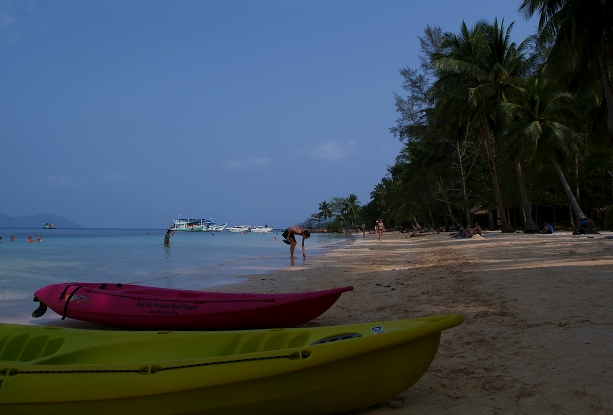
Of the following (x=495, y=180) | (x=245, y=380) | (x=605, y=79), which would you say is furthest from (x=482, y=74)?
(x=245, y=380)

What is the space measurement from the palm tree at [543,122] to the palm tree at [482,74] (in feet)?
3.12

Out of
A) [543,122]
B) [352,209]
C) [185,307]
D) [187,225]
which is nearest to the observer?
[185,307]

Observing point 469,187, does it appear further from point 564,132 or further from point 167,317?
point 167,317

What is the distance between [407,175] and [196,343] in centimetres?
3733

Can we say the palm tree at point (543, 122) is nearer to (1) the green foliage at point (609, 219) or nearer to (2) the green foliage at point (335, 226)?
(1) the green foliage at point (609, 219)

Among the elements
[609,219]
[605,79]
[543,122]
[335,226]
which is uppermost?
[543,122]

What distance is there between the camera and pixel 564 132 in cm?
2050

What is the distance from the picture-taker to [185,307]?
479 cm

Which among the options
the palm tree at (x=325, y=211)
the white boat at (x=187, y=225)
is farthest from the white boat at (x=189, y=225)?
the palm tree at (x=325, y=211)

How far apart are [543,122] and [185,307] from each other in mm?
22091

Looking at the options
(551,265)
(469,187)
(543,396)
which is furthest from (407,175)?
(543,396)

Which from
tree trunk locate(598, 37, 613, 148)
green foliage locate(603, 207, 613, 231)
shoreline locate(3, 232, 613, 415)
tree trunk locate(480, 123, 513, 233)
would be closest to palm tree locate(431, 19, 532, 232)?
tree trunk locate(480, 123, 513, 233)

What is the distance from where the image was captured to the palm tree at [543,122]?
20062 millimetres

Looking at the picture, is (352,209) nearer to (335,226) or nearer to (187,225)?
(335,226)
